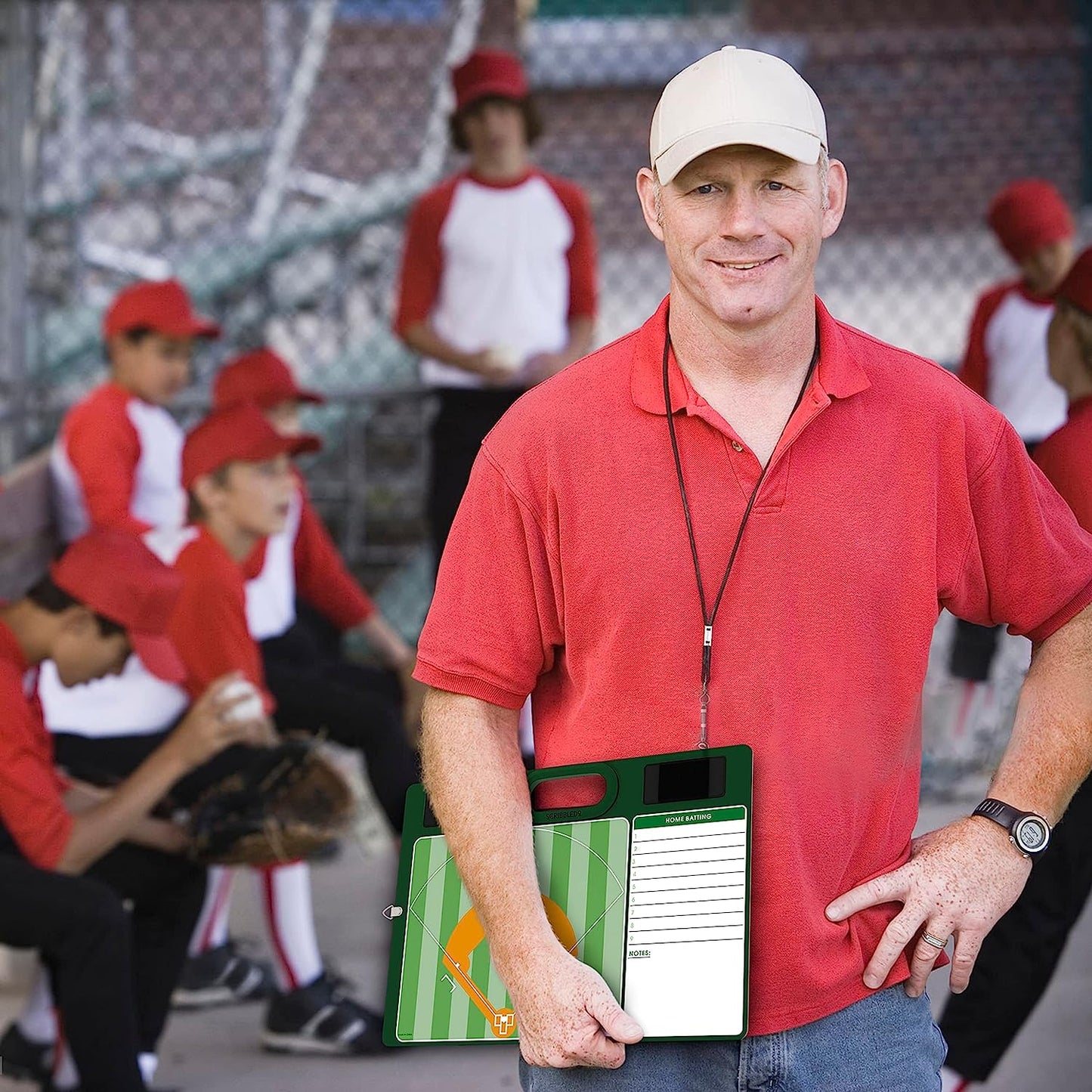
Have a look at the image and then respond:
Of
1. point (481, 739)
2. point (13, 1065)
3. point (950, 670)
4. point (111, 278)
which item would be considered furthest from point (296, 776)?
point (111, 278)

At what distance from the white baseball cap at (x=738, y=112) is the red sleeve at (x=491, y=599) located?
0.39 metres

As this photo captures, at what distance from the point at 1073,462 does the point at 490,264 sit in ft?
9.01

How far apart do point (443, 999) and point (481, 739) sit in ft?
0.89

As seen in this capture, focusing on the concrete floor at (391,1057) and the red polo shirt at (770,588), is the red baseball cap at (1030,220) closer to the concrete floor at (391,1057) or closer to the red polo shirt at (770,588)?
the concrete floor at (391,1057)

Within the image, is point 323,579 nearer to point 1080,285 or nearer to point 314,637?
point 314,637

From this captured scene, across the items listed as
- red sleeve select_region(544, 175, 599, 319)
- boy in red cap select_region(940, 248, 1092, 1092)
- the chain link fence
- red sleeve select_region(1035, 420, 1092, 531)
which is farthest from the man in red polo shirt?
the chain link fence

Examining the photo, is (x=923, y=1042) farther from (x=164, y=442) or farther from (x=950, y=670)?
(x=950, y=670)

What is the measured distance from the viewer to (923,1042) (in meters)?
1.83

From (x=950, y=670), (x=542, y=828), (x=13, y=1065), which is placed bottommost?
(x=13, y=1065)

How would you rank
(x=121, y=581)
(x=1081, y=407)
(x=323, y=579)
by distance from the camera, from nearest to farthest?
(x=1081, y=407) < (x=121, y=581) < (x=323, y=579)

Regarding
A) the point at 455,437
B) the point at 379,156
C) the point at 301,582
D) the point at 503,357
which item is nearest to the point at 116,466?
the point at 301,582

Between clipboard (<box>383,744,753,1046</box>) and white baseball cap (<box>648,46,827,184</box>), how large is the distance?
61cm

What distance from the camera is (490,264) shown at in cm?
503

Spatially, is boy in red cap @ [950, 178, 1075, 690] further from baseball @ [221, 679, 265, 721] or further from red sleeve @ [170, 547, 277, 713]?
baseball @ [221, 679, 265, 721]
